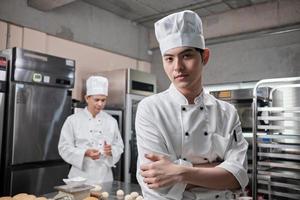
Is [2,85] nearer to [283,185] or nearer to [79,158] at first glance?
[79,158]

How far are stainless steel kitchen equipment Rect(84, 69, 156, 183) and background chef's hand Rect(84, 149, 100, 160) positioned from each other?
117 centimetres

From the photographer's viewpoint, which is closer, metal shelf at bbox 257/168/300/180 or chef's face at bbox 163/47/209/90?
chef's face at bbox 163/47/209/90

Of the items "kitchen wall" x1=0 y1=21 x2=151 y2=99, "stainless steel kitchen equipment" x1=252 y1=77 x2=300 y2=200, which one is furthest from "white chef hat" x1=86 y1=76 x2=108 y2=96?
"stainless steel kitchen equipment" x1=252 y1=77 x2=300 y2=200

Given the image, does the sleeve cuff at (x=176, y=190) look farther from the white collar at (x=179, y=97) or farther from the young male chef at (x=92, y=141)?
the young male chef at (x=92, y=141)

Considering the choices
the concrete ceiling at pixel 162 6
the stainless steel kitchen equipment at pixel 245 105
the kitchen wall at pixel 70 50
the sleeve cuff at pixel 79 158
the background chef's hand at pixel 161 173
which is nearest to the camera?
the background chef's hand at pixel 161 173

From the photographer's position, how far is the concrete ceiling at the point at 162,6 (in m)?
3.89

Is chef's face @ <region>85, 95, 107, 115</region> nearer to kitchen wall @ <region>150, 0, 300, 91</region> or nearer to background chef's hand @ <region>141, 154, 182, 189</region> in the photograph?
background chef's hand @ <region>141, 154, 182, 189</region>

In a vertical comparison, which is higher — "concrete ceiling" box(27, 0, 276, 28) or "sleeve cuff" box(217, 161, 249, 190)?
"concrete ceiling" box(27, 0, 276, 28)

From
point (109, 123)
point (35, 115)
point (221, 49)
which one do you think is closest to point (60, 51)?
point (35, 115)

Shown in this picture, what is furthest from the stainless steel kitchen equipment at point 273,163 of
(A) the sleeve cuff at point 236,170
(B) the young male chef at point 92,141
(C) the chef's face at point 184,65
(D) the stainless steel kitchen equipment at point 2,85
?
(D) the stainless steel kitchen equipment at point 2,85

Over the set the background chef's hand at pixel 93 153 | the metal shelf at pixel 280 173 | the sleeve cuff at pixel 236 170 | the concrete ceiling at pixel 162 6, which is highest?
the concrete ceiling at pixel 162 6

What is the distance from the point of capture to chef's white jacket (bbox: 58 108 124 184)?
2448 millimetres

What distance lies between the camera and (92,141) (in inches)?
102

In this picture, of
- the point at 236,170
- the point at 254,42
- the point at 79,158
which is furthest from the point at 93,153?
the point at 254,42
